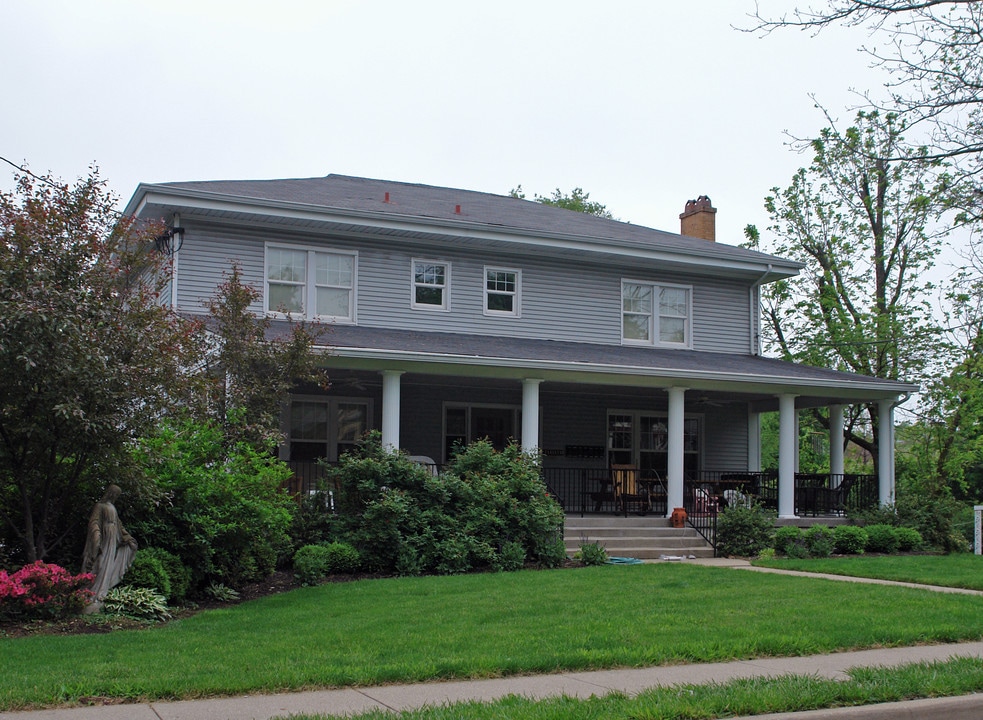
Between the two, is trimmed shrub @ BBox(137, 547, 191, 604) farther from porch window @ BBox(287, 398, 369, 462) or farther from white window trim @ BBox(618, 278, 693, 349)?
white window trim @ BBox(618, 278, 693, 349)

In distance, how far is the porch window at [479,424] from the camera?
22.1 metres

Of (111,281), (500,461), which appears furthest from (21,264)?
(500,461)

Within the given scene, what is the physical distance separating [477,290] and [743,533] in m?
7.27

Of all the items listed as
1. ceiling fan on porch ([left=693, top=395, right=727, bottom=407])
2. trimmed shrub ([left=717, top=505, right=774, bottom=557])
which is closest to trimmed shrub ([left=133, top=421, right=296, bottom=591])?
trimmed shrub ([left=717, top=505, right=774, bottom=557])

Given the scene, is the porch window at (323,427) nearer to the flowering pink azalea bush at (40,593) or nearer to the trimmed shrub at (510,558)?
the trimmed shrub at (510,558)

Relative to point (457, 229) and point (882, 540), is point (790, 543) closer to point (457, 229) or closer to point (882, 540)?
point (882, 540)

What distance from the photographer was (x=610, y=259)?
72.1 ft

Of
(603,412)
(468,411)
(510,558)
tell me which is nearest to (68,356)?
(510,558)

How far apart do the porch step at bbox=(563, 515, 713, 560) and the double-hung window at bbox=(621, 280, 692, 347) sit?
5288mm

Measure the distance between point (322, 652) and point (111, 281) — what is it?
5251 mm

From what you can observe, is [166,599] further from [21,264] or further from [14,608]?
[21,264]

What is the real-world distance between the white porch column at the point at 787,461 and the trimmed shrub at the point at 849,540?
2143 mm

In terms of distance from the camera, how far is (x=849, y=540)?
58.5 ft

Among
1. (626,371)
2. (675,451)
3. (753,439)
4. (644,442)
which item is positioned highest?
(626,371)
